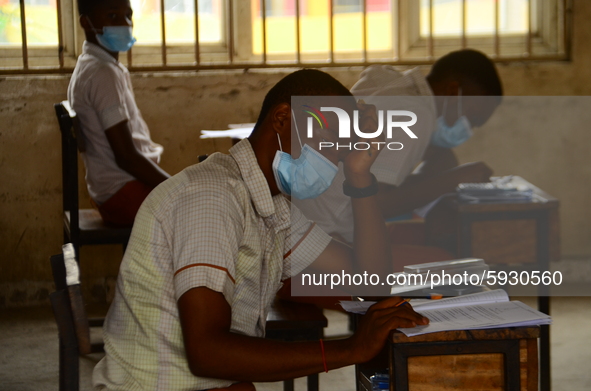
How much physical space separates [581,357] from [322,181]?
1.87 meters

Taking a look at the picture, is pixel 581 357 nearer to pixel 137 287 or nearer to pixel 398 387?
pixel 398 387

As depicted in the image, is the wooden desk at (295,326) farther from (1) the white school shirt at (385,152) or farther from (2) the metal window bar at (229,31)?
(2) the metal window bar at (229,31)

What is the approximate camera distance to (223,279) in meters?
1.08

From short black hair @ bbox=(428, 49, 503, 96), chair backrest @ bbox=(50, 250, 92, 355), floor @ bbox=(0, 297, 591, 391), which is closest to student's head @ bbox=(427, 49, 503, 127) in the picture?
short black hair @ bbox=(428, 49, 503, 96)

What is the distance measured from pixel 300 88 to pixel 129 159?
146cm

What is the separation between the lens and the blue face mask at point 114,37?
2.87m

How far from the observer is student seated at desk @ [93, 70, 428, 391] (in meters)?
1.08

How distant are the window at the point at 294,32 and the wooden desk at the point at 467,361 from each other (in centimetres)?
269

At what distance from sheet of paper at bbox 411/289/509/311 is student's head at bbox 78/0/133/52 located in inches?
83.8

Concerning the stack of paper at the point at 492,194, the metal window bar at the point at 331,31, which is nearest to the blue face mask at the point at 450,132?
the stack of paper at the point at 492,194

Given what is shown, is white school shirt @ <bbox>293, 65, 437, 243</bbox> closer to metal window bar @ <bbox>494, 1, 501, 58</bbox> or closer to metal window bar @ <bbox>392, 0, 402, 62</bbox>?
metal window bar @ <bbox>392, 0, 402, 62</bbox>

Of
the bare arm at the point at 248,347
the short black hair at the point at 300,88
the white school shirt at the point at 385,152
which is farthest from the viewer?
the white school shirt at the point at 385,152

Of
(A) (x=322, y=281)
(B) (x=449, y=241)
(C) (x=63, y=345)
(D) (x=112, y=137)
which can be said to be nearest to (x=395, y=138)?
(B) (x=449, y=241)

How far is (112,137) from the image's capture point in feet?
8.75
